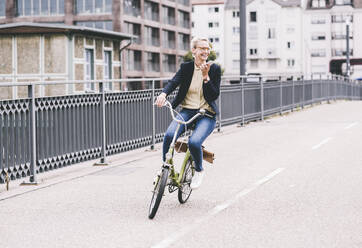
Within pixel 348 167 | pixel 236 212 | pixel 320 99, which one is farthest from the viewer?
pixel 320 99

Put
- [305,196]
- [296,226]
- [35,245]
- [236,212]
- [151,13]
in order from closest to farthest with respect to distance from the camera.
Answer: [35,245] → [296,226] → [236,212] → [305,196] → [151,13]

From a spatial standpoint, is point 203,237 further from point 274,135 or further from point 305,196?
point 274,135

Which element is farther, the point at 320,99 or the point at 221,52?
the point at 221,52

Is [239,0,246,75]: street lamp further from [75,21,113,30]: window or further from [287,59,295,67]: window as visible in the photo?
[287,59,295,67]: window

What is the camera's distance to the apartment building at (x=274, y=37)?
10788 cm

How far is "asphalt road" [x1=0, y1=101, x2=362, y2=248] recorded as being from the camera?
604 cm

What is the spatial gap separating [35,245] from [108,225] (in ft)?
3.11

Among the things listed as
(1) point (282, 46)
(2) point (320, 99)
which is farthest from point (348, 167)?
(1) point (282, 46)

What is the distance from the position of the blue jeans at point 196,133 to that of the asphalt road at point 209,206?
57cm

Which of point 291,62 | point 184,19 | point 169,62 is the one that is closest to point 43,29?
point 169,62

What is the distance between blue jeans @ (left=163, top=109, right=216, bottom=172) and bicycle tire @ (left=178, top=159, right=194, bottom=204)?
102 mm

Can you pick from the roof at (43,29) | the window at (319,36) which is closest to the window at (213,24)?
the window at (319,36)

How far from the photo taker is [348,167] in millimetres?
10836

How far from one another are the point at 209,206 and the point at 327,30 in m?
107
